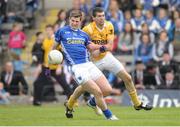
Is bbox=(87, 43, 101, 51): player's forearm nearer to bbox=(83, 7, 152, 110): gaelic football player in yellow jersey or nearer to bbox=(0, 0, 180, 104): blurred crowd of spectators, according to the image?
bbox=(83, 7, 152, 110): gaelic football player in yellow jersey

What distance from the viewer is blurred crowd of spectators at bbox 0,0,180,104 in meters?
24.8

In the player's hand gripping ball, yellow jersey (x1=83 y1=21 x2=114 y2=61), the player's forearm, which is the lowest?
the player's hand gripping ball

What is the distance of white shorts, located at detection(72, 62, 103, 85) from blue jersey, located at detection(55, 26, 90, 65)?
0.42 feet

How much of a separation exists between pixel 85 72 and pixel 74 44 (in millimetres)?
718

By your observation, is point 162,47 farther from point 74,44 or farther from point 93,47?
point 74,44

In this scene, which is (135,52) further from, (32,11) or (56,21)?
(32,11)

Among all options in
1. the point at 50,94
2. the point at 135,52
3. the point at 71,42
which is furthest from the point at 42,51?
the point at 71,42

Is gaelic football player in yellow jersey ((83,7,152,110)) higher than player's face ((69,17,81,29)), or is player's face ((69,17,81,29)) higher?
player's face ((69,17,81,29))

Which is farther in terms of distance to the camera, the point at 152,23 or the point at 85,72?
the point at 152,23

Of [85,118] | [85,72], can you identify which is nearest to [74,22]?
[85,72]

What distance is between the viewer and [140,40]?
25.8m

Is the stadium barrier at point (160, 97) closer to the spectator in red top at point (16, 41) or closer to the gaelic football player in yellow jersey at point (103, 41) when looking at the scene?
the spectator in red top at point (16, 41)

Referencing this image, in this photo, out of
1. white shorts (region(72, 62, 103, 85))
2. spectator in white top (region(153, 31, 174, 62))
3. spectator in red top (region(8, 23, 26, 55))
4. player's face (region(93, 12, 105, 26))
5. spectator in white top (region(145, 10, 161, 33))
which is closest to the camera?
white shorts (region(72, 62, 103, 85))

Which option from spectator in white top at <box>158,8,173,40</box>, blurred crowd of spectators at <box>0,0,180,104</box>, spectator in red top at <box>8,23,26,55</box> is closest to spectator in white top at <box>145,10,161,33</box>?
blurred crowd of spectators at <box>0,0,180,104</box>
